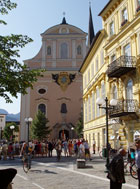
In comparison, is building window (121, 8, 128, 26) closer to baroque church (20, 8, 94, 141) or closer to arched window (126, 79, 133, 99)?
arched window (126, 79, 133, 99)

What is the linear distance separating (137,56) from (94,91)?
1135cm

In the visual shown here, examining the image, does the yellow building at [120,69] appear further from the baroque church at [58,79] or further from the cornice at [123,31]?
the baroque church at [58,79]

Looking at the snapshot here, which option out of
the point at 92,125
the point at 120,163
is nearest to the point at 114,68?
the point at 92,125

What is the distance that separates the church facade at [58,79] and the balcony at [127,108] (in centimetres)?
2761

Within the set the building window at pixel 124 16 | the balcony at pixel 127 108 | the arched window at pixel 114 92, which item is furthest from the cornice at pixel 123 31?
the balcony at pixel 127 108

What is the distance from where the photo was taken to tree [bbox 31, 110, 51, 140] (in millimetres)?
42219

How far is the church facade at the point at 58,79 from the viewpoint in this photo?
4647cm

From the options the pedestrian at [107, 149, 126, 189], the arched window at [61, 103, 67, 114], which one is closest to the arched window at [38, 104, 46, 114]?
the arched window at [61, 103, 67, 114]

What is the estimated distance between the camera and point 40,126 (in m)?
42.2

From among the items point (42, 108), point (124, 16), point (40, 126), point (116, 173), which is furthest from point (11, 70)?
point (42, 108)

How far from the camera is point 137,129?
55.9 ft

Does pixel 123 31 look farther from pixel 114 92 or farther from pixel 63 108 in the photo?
pixel 63 108

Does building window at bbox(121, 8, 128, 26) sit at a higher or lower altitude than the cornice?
higher

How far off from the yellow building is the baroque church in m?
20.5
